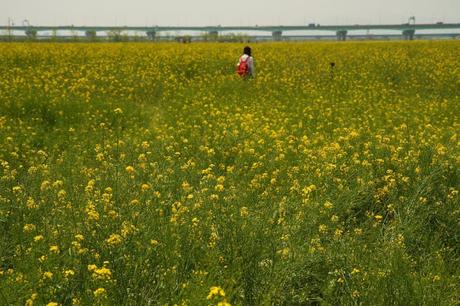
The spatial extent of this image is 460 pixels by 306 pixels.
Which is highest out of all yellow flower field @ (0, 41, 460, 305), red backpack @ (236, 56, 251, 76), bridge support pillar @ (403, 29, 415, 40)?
bridge support pillar @ (403, 29, 415, 40)

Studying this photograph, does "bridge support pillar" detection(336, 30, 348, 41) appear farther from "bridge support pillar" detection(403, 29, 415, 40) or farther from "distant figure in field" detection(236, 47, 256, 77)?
"distant figure in field" detection(236, 47, 256, 77)

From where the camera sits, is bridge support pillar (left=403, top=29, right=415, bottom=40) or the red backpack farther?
bridge support pillar (left=403, top=29, right=415, bottom=40)

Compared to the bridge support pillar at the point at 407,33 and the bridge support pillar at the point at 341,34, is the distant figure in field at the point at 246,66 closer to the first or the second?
the bridge support pillar at the point at 407,33

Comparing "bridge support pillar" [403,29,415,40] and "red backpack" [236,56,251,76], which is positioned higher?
"bridge support pillar" [403,29,415,40]

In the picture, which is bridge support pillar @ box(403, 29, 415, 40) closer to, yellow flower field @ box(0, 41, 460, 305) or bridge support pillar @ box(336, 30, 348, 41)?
bridge support pillar @ box(336, 30, 348, 41)

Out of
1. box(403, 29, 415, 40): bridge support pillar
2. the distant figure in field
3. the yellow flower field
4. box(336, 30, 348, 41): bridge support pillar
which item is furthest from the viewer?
box(336, 30, 348, 41): bridge support pillar

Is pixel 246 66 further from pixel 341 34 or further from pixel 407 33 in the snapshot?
pixel 341 34

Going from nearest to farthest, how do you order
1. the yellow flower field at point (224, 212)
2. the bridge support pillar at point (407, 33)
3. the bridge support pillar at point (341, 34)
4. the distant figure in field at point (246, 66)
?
the yellow flower field at point (224, 212), the distant figure in field at point (246, 66), the bridge support pillar at point (407, 33), the bridge support pillar at point (341, 34)

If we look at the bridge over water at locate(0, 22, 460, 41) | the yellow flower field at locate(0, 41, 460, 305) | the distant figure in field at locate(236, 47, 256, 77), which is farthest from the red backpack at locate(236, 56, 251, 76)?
the bridge over water at locate(0, 22, 460, 41)

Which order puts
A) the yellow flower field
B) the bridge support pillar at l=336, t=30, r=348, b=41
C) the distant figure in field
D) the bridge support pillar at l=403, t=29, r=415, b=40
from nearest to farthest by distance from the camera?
1. the yellow flower field
2. the distant figure in field
3. the bridge support pillar at l=403, t=29, r=415, b=40
4. the bridge support pillar at l=336, t=30, r=348, b=41

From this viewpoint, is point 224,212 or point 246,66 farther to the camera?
point 246,66

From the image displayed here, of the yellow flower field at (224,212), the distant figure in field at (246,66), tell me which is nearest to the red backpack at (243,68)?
the distant figure in field at (246,66)

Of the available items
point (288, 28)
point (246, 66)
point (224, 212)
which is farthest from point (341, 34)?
point (224, 212)

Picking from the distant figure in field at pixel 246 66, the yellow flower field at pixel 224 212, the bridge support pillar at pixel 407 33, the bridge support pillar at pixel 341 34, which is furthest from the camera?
the bridge support pillar at pixel 341 34
